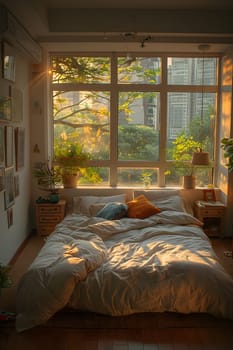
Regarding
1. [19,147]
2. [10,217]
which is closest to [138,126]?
[19,147]

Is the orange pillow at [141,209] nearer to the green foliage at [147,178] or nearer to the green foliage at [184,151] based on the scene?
the green foliage at [147,178]

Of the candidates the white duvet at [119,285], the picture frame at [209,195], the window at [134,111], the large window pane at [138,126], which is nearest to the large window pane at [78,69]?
the window at [134,111]

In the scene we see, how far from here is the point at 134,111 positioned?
5.40m

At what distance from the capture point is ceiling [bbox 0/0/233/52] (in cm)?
430

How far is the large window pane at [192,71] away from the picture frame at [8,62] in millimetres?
2387

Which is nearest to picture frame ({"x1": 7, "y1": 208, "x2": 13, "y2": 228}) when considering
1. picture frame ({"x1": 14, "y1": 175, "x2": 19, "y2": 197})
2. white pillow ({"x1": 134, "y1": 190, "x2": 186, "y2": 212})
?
picture frame ({"x1": 14, "y1": 175, "x2": 19, "y2": 197})

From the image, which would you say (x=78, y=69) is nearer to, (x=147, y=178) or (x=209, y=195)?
(x=147, y=178)

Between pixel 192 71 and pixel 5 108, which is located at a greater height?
pixel 192 71

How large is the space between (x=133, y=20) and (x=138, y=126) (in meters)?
1.57

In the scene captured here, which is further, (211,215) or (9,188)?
(211,215)

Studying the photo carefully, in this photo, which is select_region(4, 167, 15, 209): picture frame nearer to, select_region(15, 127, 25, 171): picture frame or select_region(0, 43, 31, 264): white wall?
select_region(0, 43, 31, 264): white wall

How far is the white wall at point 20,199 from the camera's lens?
378 centimetres

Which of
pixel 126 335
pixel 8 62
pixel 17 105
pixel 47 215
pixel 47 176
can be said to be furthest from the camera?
pixel 47 176

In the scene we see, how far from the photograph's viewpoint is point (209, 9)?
439 centimetres
